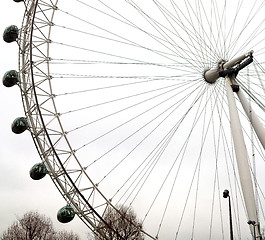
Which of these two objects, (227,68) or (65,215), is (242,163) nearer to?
(227,68)

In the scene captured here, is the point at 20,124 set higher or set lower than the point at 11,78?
lower

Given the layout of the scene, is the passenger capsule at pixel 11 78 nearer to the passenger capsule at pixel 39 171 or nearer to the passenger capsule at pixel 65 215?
the passenger capsule at pixel 39 171

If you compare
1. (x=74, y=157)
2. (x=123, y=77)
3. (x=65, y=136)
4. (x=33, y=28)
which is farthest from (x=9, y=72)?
(x=123, y=77)

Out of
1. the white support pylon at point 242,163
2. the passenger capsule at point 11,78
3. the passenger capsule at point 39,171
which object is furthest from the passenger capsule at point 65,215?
the white support pylon at point 242,163

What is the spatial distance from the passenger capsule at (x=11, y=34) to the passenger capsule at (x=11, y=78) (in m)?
2.54

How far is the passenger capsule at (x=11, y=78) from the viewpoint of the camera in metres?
19.2

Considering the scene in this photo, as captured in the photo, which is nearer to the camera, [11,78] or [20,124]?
[20,124]

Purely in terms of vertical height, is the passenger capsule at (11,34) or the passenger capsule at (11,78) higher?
the passenger capsule at (11,34)

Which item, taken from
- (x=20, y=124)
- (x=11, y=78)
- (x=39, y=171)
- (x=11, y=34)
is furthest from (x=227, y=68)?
(x=11, y=34)

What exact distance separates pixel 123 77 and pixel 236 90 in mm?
6324

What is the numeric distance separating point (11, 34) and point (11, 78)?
130 inches

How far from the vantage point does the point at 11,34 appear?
20.3 m

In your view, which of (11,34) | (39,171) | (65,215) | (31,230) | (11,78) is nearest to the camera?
(65,215)

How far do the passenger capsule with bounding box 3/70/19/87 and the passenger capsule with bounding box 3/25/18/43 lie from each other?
2.54 meters
